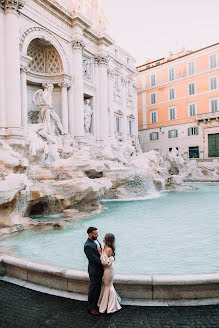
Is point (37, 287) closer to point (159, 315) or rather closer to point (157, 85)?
point (159, 315)

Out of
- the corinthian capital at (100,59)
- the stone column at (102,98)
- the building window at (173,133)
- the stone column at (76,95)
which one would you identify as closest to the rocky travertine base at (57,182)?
the stone column at (76,95)

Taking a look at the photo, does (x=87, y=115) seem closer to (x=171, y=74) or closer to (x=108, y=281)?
(x=171, y=74)

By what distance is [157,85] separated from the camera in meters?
30.6

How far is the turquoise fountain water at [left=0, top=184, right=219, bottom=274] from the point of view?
12.6 feet

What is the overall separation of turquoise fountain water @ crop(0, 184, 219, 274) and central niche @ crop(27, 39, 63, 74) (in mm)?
12861

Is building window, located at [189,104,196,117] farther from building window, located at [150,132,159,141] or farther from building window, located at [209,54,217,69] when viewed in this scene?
building window, located at [150,132,159,141]

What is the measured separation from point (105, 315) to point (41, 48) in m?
17.7

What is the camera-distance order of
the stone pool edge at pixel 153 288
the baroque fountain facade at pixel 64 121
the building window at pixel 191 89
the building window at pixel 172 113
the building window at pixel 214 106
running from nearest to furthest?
the stone pool edge at pixel 153 288 → the baroque fountain facade at pixel 64 121 → the building window at pixel 214 106 → the building window at pixel 191 89 → the building window at pixel 172 113

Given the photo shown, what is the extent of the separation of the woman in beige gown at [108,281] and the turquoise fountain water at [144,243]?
0.98m

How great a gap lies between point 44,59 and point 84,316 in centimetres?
1777

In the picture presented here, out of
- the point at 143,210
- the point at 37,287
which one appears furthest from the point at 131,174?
the point at 37,287

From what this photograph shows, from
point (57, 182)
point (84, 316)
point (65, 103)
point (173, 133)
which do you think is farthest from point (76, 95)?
point (84, 316)

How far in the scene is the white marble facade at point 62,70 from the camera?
13.1 meters

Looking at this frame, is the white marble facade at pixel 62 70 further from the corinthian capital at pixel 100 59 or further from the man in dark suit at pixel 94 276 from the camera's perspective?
the man in dark suit at pixel 94 276
